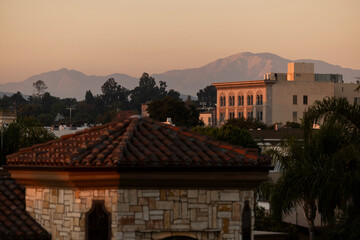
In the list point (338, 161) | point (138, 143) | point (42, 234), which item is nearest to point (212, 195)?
point (138, 143)

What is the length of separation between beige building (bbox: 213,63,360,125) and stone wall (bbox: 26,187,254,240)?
153449 mm

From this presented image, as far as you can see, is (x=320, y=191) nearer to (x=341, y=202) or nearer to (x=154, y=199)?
(x=341, y=202)

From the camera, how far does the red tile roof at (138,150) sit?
15609 mm

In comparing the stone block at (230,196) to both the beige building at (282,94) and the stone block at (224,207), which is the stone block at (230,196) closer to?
the stone block at (224,207)

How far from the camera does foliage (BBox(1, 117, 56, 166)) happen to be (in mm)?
39156

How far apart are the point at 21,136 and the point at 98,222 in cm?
2578

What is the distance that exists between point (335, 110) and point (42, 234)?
28.7 feet

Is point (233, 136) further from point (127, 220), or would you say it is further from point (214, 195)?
point (127, 220)

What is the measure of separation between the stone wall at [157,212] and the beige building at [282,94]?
503ft

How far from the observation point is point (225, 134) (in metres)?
57.1

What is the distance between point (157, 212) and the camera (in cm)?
1569

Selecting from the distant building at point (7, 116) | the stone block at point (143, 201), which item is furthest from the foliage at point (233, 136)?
the distant building at point (7, 116)

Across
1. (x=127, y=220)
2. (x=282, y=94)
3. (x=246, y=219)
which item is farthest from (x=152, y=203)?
(x=282, y=94)

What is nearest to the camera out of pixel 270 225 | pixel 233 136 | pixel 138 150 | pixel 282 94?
pixel 138 150
